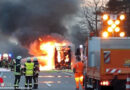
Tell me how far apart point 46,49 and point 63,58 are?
6.65 metres

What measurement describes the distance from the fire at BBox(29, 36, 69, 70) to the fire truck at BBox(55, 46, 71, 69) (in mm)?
3408

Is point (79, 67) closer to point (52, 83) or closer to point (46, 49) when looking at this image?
point (52, 83)

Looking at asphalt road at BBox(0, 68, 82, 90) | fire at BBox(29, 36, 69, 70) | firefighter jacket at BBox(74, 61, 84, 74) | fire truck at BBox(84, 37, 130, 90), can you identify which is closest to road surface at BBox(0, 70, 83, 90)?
asphalt road at BBox(0, 68, 82, 90)

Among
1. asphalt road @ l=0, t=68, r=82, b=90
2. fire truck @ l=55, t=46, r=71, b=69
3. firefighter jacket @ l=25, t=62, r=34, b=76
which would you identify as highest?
fire truck @ l=55, t=46, r=71, b=69

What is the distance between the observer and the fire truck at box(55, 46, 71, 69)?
60.8 meters

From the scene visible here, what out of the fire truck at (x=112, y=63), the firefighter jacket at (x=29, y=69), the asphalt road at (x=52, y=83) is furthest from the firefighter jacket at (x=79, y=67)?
the asphalt road at (x=52, y=83)

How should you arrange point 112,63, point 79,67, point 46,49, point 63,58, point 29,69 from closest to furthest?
point 112,63 → point 79,67 → point 29,69 → point 63,58 → point 46,49

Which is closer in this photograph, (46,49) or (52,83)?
(52,83)

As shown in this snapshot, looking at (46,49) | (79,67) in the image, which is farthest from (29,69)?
(46,49)

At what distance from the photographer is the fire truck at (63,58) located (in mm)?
60750

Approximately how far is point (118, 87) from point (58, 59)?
41694 mm

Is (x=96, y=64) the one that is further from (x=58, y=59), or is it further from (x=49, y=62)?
(x=49, y=62)

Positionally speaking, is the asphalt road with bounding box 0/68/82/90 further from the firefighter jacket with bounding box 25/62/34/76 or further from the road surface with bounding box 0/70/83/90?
the firefighter jacket with bounding box 25/62/34/76

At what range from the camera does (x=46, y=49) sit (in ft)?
220
